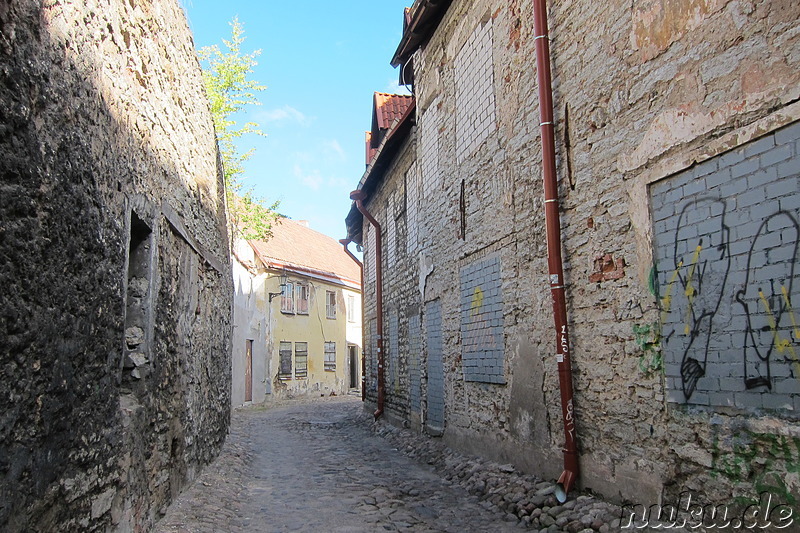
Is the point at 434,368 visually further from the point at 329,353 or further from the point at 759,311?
the point at 329,353

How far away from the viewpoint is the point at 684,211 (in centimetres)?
367

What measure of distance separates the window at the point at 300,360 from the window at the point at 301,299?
1267 mm

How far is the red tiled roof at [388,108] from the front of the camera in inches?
504

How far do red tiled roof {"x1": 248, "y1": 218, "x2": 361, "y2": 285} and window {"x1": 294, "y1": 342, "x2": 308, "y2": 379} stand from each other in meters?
2.89

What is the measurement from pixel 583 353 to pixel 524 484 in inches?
52.0

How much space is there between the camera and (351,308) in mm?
27797

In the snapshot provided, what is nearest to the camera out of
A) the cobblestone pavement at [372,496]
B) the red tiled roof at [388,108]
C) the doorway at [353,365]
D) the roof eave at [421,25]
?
the cobblestone pavement at [372,496]

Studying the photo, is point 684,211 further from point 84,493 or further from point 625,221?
point 84,493

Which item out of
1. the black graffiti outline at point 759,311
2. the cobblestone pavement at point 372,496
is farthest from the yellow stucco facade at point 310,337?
the black graffiti outline at point 759,311

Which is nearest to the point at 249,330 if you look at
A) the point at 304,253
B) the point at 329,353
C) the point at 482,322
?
the point at 329,353

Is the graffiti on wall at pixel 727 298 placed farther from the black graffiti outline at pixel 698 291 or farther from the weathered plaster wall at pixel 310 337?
the weathered plaster wall at pixel 310 337

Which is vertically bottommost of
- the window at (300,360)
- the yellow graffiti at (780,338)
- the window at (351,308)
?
the window at (300,360)

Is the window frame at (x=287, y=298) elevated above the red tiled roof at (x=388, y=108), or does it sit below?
below

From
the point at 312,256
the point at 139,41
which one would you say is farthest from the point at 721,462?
the point at 312,256
